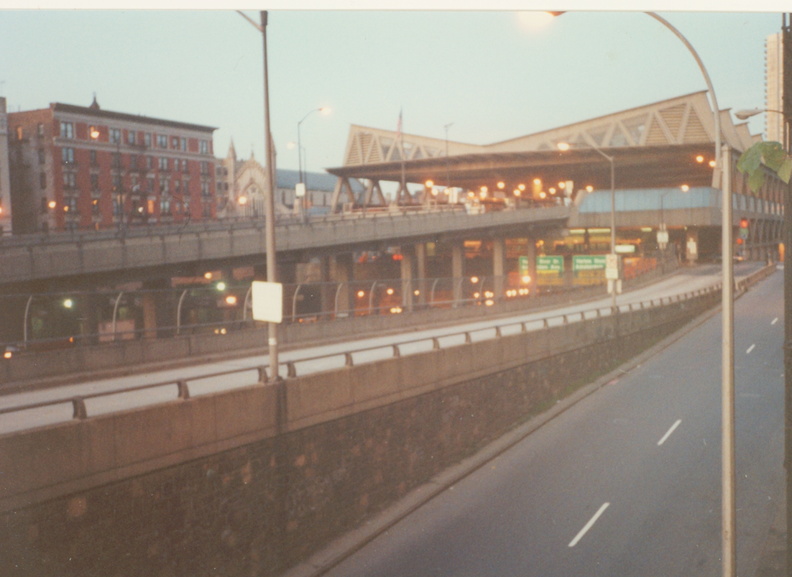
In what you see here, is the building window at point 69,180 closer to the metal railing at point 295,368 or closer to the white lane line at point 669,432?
the metal railing at point 295,368

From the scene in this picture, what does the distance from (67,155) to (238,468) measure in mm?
41287

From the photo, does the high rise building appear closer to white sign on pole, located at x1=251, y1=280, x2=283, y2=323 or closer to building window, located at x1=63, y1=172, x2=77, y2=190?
building window, located at x1=63, y1=172, x2=77, y2=190

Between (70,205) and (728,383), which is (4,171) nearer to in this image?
(70,205)

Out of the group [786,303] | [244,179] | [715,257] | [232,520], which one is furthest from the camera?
[244,179]

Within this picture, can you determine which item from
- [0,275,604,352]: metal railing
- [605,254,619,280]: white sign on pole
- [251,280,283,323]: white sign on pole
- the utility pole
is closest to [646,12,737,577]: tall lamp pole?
the utility pole

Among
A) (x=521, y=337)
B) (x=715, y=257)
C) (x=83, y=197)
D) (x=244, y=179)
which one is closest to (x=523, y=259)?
(x=715, y=257)

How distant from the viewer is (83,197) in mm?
50375

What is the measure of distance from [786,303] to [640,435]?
1708 centimetres

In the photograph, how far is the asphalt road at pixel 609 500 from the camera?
658 inches

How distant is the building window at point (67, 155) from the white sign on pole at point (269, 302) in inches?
1532

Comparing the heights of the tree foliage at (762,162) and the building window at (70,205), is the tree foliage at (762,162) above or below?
below

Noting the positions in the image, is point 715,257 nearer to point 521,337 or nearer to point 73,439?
point 521,337

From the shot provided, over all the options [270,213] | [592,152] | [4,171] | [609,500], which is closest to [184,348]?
[270,213]

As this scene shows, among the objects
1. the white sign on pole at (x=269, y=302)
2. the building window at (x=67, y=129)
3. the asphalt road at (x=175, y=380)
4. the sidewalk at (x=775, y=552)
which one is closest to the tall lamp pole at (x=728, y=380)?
the sidewalk at (x=775, y=552)
